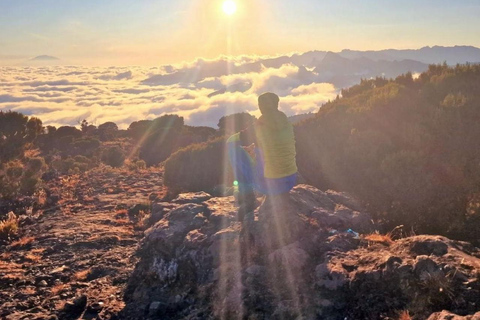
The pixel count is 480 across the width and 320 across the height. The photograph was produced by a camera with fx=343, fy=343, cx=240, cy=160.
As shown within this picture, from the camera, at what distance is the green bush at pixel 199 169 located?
11883mm

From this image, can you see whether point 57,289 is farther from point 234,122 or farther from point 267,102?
point 234,122

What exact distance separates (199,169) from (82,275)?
6953mm

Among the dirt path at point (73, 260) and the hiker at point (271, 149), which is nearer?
the dirt path at point (73, 260)

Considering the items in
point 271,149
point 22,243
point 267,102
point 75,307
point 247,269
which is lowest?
point 75,307

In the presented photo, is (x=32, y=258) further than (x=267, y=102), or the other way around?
(x=32, y=258)

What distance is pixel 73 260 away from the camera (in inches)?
265

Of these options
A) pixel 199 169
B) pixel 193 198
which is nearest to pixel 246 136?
pixel 193 198

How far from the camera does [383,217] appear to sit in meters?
7.05

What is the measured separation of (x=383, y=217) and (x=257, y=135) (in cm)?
336

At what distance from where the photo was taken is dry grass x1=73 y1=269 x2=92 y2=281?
5.94m

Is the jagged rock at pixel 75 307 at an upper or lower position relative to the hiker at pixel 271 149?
lower

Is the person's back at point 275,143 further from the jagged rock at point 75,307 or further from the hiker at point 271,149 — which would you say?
the jagged rock at point 75,307

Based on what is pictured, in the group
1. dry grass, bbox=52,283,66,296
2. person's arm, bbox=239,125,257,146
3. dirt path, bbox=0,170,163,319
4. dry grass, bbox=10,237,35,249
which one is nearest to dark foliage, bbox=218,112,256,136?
dirt path, bbox=0,170,163,319

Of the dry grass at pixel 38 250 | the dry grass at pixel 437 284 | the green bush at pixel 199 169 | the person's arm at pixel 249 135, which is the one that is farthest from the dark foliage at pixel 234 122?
the dry grass at pixel 437 284
